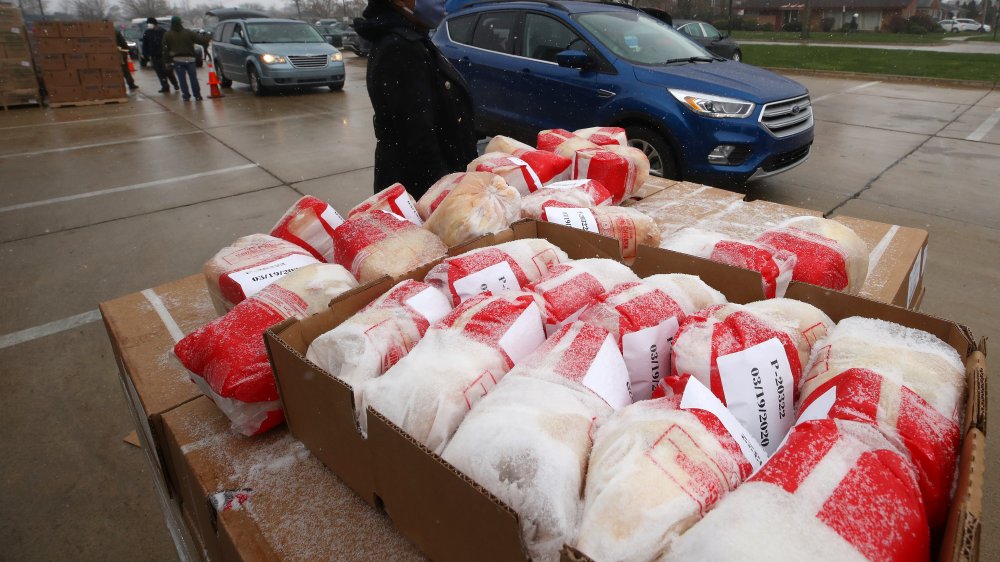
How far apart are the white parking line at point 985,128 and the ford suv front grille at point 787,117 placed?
5.01 meters

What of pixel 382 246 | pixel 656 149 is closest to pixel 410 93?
pixel 382 246

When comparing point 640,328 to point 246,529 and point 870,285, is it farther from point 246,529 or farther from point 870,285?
point 870,285

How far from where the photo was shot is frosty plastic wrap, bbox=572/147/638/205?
267 centimetres

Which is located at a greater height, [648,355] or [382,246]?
[382,246]

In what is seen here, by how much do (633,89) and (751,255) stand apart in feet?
12.7

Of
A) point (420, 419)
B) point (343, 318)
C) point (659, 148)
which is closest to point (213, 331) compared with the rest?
point (343, 318)

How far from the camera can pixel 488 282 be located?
1566 mm

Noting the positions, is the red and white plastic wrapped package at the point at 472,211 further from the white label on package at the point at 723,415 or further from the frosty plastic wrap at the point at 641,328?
the white label on package at the point at 723,415

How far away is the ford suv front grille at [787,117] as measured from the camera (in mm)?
4977

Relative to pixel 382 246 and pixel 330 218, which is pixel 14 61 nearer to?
pixel 330 218

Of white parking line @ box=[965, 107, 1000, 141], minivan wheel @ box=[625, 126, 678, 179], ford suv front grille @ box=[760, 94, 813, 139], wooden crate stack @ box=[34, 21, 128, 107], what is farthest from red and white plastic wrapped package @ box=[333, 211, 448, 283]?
wooden crate stack @ box=[34, 21, 128, 107]

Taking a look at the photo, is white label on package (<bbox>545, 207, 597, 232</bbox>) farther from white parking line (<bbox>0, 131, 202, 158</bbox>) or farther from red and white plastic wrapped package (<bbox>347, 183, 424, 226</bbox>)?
white parking line (<bbox>0, 131, 202, 158</bbox>)

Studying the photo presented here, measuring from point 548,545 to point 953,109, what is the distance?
13.4 m

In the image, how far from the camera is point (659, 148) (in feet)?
16.8
